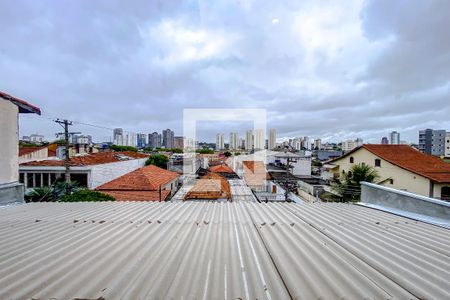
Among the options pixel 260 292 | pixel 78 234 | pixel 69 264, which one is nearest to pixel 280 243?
pixel 260 292

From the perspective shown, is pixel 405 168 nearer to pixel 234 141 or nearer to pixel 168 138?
pixel 234 141

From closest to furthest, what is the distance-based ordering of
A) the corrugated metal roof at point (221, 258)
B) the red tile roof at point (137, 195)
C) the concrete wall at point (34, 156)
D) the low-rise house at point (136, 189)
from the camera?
the corrugated metal roof at point (221, 258) < the red tile roof at point (137, 195) < the low-rise house at point (136, 189) < the concrete wall at point (34, 156)

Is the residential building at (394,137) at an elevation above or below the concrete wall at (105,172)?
above

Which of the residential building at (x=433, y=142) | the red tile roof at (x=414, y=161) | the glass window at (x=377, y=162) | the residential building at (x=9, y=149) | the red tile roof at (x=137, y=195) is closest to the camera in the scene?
the residential building at (x=9, y=149)

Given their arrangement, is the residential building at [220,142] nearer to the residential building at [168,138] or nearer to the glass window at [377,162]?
the residential building at [168,138]

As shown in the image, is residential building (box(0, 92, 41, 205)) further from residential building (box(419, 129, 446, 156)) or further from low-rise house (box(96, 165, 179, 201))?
residential building (box(419, 129, 446, 156))

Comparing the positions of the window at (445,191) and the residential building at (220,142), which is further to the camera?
the residential building at (220,142)

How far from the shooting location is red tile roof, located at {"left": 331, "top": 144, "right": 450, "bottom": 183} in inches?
504

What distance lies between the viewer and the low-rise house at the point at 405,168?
1238 centimetres

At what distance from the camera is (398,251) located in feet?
6.17

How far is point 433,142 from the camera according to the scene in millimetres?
52594

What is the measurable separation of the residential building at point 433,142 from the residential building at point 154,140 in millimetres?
72537

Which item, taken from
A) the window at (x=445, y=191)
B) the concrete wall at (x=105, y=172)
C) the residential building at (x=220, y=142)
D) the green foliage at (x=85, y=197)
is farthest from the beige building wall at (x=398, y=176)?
the residential building at (x=220, y=142)

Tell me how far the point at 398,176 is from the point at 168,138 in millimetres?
59298
